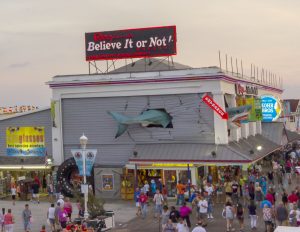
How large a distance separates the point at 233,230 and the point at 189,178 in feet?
29.2

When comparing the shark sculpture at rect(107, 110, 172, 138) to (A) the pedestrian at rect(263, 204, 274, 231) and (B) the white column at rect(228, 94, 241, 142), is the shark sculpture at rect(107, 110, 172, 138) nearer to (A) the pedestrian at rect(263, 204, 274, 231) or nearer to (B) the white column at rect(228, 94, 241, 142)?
(B) the white column at rect(228, 94, 241, 142)

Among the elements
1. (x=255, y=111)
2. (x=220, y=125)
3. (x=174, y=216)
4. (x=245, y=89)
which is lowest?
(x=174, y=216)

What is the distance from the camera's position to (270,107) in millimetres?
48500

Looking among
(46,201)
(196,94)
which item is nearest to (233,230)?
(196,94)

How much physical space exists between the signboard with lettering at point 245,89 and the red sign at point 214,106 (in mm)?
5161

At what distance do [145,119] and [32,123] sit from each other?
966cm

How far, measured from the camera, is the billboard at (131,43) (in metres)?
35.4

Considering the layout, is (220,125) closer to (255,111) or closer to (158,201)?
(255,111)

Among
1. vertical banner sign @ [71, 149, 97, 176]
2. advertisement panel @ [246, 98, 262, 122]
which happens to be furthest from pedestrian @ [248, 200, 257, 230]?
advertisement panel @ [246, 98, 262, 122]

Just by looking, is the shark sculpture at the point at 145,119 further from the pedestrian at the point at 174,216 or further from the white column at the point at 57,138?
the pedestrian at the point at 174,216

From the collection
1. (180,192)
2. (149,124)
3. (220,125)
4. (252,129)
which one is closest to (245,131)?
(252,129)

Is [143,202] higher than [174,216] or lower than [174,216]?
higher

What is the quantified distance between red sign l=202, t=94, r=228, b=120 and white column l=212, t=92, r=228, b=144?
0.47 m

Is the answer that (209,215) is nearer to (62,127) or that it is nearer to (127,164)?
(127,164)
